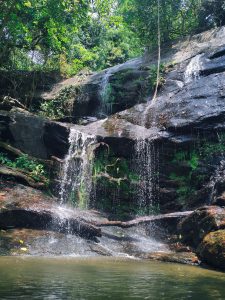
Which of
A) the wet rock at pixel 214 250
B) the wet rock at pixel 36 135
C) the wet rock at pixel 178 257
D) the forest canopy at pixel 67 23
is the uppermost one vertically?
the forest canopy at pixel 67 23

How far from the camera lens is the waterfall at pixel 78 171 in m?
13.2

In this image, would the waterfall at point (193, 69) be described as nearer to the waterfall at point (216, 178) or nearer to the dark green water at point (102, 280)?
the waterfall at point (216, 178)

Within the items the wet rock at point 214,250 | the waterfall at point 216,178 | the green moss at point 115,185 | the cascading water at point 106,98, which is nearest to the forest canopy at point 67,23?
the cascading water at point 106,98

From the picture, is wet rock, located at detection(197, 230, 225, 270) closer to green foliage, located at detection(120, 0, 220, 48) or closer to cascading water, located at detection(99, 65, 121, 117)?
cascading water, located at detection(99, 65, 121, 117)

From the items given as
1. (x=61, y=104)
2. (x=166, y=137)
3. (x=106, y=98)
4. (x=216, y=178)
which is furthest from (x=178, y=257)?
(x=61, y=104)

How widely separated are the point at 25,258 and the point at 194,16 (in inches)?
758

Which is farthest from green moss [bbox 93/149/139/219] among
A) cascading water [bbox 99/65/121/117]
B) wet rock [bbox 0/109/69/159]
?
cascading water [bbox 99/65/121/117]

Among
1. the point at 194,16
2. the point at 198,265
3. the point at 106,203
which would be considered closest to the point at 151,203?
the point at 106,203

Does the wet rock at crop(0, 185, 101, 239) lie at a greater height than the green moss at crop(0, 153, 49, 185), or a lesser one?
lesser

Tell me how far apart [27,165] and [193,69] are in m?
8.76

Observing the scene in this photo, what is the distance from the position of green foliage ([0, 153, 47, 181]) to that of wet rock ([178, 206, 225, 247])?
5.74 metres

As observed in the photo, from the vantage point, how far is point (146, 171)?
13.4m

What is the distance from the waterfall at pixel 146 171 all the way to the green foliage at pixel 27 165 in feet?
11.5

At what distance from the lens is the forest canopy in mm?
16547
